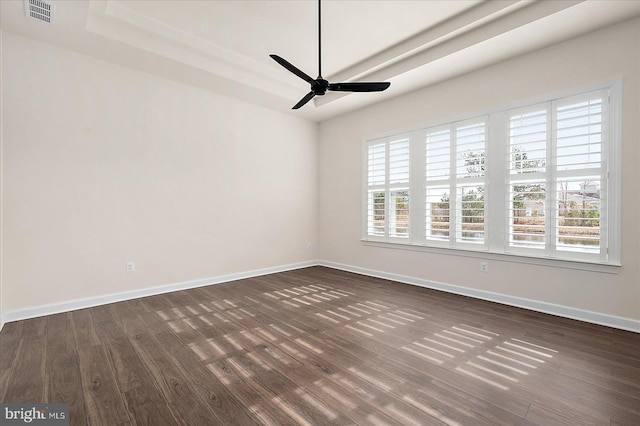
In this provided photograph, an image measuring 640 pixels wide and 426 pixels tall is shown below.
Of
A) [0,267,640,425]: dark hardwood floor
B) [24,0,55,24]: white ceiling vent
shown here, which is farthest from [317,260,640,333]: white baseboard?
[24,0,55,24]: white ceiling vent

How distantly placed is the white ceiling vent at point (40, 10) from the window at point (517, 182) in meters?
4.28

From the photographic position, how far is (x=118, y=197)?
3662mm

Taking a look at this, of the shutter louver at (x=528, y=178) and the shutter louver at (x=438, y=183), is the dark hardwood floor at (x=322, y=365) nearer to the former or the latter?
the shutter louver at (x=528, y=178)

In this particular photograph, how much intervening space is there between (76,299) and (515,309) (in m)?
5.05

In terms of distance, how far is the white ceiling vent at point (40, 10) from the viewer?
8.57 ft

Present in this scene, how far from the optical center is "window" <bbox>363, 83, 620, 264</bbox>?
9.61ft

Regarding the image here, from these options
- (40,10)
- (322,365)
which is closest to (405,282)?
(322,365)

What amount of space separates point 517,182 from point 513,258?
2.96 feet

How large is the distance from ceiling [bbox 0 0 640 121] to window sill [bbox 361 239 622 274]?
2.35 meters

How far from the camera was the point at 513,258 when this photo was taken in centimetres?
348

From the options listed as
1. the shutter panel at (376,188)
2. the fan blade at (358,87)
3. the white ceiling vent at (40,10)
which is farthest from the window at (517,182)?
the white ceiling vent at (40,10)

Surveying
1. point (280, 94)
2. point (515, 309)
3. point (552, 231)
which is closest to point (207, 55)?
point (280, 94)

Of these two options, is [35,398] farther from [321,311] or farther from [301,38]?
[301,38]

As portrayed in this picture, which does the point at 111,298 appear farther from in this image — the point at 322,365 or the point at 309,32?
the point at 309,32
